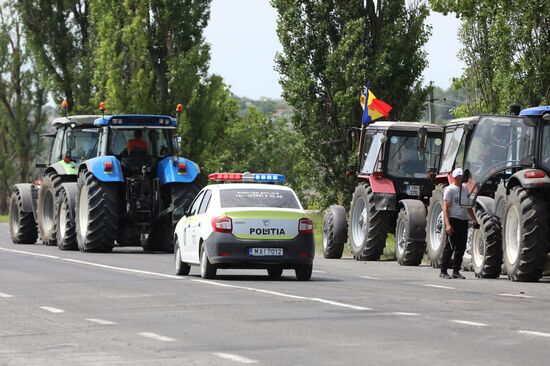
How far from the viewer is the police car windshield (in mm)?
24344

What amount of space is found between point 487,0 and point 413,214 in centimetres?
778

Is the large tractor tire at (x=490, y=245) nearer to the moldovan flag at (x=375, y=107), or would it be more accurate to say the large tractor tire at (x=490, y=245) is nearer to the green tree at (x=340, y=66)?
→ the moldovan flag at (x=375, y=107)

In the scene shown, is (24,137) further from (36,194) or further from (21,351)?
(21,351)

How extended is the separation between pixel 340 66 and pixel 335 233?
1357cm

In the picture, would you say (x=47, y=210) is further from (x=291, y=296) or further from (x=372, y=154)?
(x=291, y=296)

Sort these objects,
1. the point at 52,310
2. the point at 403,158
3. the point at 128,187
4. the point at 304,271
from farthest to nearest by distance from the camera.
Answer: the point at 128,187 → the point at 403,158 → the point at 304,271 → the point at 52,310

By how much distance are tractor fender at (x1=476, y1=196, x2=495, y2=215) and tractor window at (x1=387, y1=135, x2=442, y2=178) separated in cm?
589

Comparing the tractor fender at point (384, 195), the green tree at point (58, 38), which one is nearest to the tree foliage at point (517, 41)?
the tractor fender at point (384, 195)

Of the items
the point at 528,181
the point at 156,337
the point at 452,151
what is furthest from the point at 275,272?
the point at 156,337

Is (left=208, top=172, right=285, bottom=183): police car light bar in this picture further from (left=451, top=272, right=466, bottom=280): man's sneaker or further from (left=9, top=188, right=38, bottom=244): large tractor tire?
(left=9, top=188, right=38, bottom=244): large tractor tire

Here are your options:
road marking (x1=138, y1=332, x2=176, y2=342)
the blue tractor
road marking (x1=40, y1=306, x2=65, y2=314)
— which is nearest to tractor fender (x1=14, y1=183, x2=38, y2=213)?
the blue tractor

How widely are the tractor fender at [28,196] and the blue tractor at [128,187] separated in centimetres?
418

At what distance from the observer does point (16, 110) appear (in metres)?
88.1

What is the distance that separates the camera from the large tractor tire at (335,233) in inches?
1347
